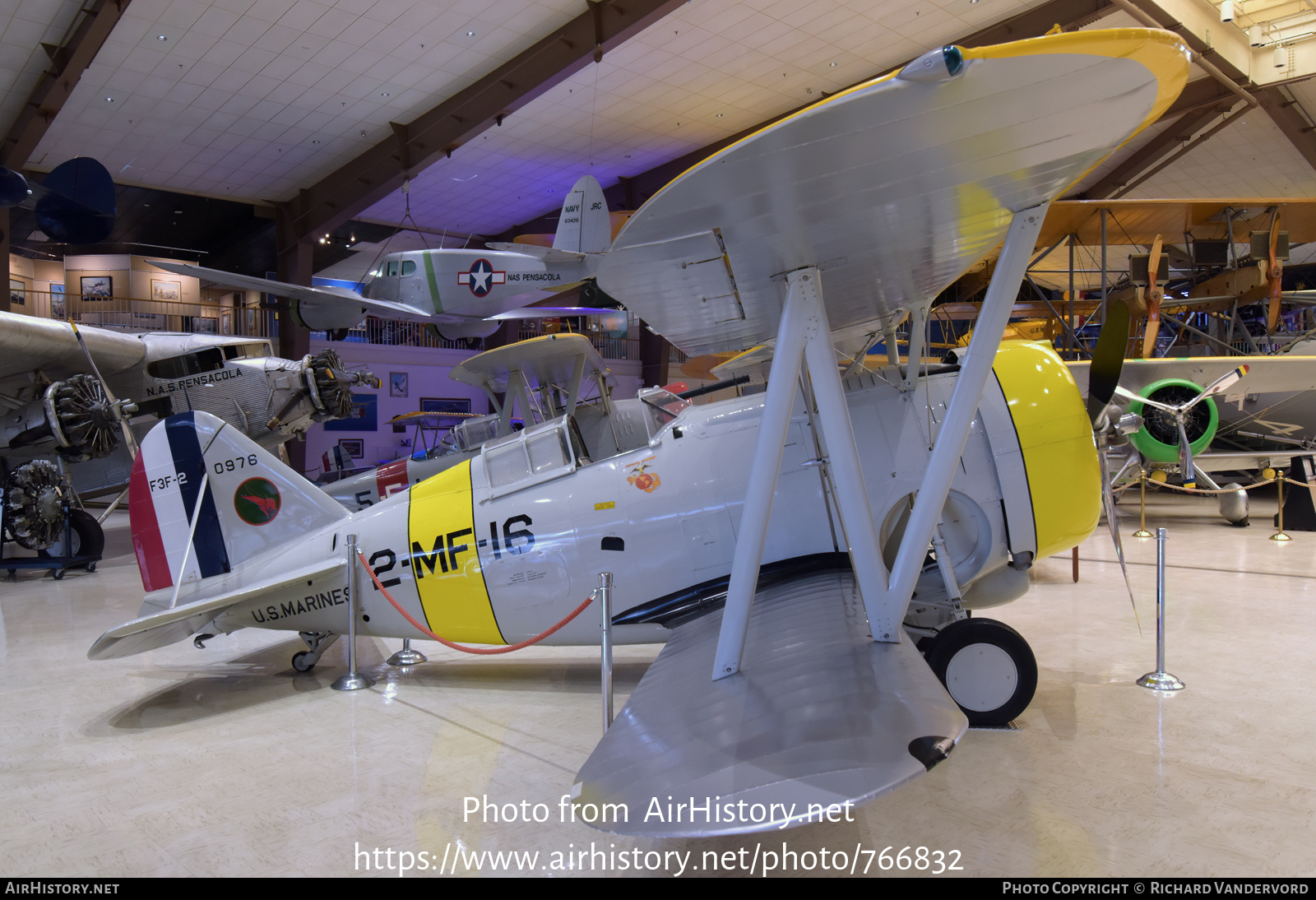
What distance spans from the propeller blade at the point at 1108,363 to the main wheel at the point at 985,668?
1545mm

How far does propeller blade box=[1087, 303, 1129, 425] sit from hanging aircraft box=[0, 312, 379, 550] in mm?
10239

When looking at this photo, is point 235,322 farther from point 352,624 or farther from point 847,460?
point 847,460

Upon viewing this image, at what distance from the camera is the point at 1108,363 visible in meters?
4.47

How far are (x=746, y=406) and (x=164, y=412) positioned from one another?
399 inches

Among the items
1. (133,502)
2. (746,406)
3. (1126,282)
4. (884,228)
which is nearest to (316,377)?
(133,502)

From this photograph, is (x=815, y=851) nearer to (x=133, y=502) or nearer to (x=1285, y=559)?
(x=133, y=502)

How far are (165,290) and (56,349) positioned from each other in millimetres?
11172

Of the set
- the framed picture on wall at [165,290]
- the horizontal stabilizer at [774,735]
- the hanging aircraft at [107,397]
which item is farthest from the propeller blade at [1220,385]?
the framed picture on wall at [165,290]

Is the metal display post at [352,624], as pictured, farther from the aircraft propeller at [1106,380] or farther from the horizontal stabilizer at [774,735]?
the aircraft propeller at [1106,380]

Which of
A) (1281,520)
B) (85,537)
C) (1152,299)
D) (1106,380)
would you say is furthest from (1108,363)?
(85,537)

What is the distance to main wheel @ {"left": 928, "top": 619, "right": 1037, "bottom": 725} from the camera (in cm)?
368

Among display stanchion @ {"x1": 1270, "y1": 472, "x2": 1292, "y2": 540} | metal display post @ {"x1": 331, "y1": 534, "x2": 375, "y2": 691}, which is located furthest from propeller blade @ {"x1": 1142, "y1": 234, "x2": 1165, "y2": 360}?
metal display post @ {"x1": 331, "y1": 534, "x2": 375, "y2": 691}

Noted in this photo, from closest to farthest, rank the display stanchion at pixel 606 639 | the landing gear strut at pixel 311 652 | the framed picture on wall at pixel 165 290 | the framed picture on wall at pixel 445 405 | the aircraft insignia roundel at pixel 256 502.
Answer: the display stanchion at pixel 606 639, the landing gear strut at pixel 311 652, the aircraft insignia roundel at pixel 256 502, the framed picture on wall at pixel 165 290, the framed picture on wall at pixel 445 405

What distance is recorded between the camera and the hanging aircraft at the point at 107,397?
9375mm
